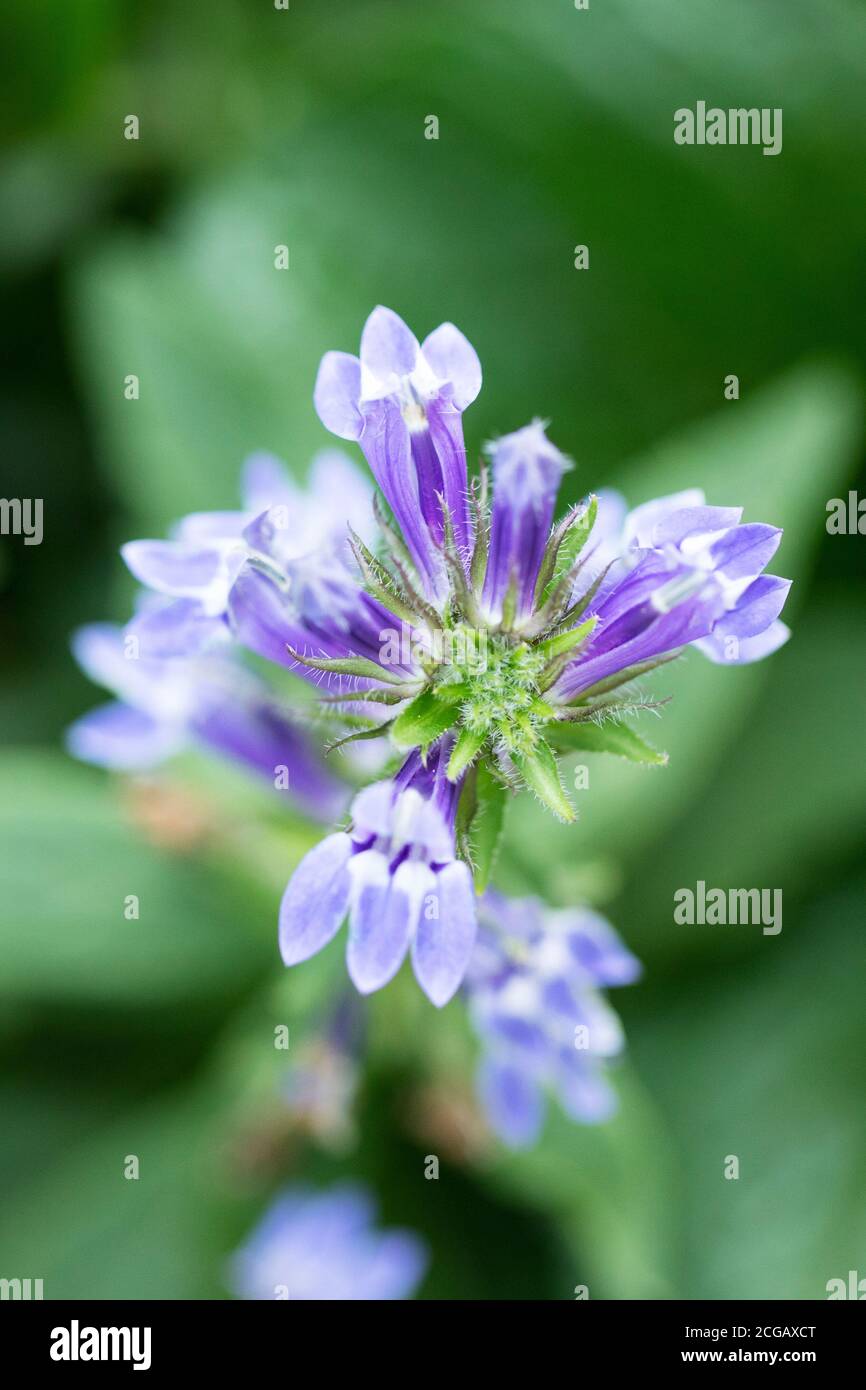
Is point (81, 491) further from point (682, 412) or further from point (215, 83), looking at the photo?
point (682, 412)

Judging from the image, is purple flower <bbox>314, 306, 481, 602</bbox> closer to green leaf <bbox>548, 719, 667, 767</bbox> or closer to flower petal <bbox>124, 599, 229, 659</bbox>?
green leaf <bbox>548, 719, 667, 767</bbox>

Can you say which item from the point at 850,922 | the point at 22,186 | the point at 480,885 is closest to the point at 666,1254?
the point at 850,922

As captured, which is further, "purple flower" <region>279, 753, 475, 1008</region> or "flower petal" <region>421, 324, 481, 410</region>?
"flower petal" <region>421, 324, 481, 410</region>

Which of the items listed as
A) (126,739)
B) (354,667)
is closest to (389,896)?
(354,667)

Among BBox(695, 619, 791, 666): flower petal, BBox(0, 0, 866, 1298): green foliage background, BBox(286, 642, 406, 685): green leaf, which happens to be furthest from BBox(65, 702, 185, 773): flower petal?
BBox(695, 619, 791, 666): flower petal

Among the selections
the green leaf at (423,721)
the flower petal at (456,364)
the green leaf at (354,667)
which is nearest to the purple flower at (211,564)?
the green leaf at (354,667)

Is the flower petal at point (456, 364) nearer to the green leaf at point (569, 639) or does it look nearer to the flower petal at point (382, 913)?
the green leaf at point (569, 639)

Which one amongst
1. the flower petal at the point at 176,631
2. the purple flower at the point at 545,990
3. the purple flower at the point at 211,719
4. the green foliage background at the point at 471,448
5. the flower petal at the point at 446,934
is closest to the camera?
the flower petal at the point at 446,934
